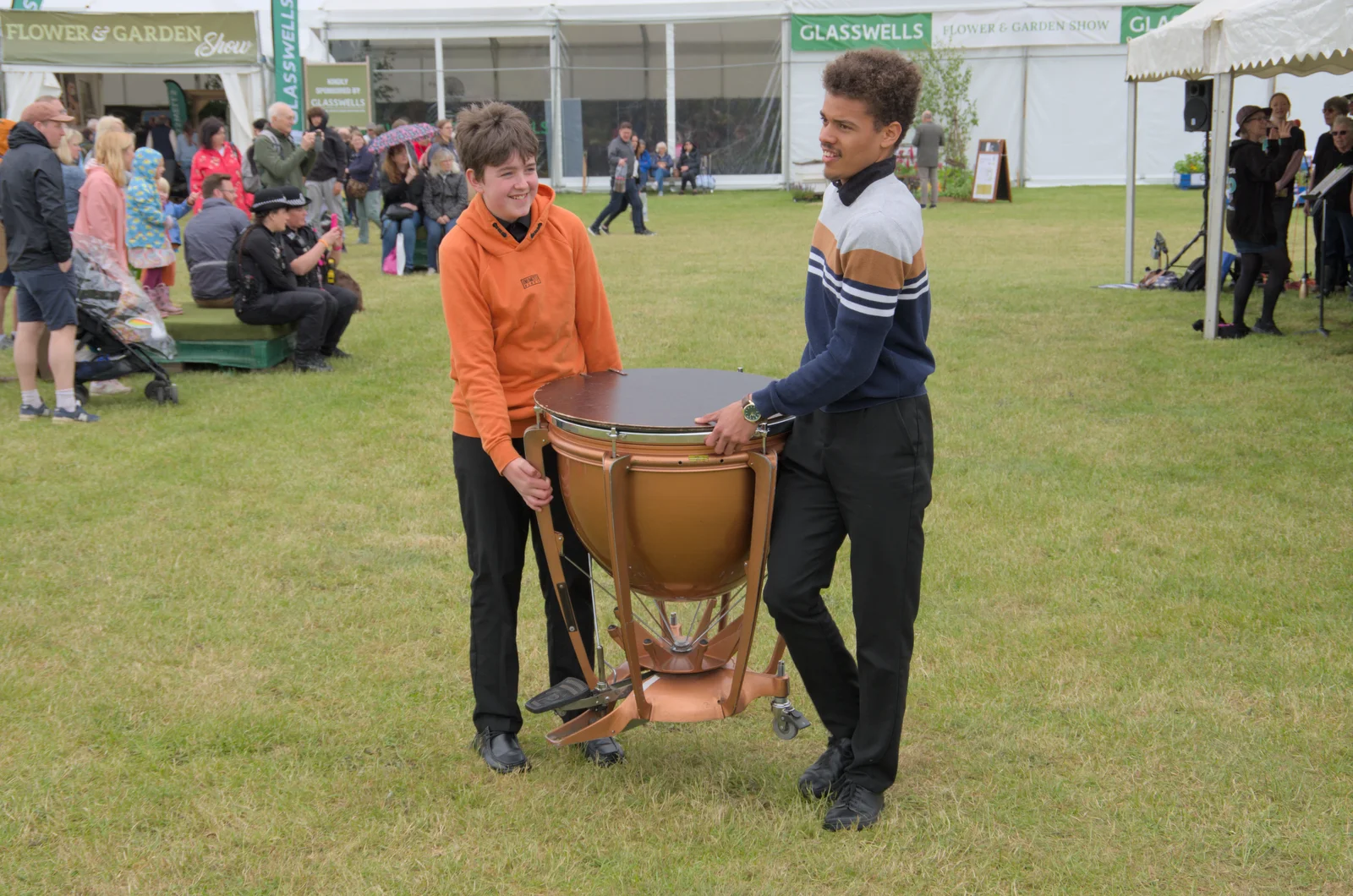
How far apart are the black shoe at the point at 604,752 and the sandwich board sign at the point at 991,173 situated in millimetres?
24078

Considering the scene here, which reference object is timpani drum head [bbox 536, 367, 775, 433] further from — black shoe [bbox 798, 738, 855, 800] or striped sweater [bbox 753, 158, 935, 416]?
black shoe [bbox 798, 738, 855, 800]

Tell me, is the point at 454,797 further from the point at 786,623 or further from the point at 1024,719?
the point at 1024,719

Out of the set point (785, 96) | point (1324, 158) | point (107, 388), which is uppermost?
point (785, 96)

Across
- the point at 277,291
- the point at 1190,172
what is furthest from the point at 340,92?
the point at 1190,172

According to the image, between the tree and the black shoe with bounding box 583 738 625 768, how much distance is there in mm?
26183

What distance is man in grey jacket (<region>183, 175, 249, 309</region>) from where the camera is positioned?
9.92m

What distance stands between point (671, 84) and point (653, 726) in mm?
27971

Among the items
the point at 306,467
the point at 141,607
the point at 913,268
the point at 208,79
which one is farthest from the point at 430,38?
the point at 913,268

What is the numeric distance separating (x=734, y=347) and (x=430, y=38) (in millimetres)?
21895

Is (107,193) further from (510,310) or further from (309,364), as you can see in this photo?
(510,310)

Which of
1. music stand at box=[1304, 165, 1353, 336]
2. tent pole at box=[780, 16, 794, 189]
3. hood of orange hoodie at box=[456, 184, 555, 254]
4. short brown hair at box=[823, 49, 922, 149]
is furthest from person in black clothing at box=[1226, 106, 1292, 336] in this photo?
tent pole at box=[780, 16, 794, 189]

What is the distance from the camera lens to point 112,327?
8.30 m

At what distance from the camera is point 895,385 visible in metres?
3.00

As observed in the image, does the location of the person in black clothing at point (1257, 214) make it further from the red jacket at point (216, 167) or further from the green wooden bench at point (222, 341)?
the red jacket at point (216, 167)
